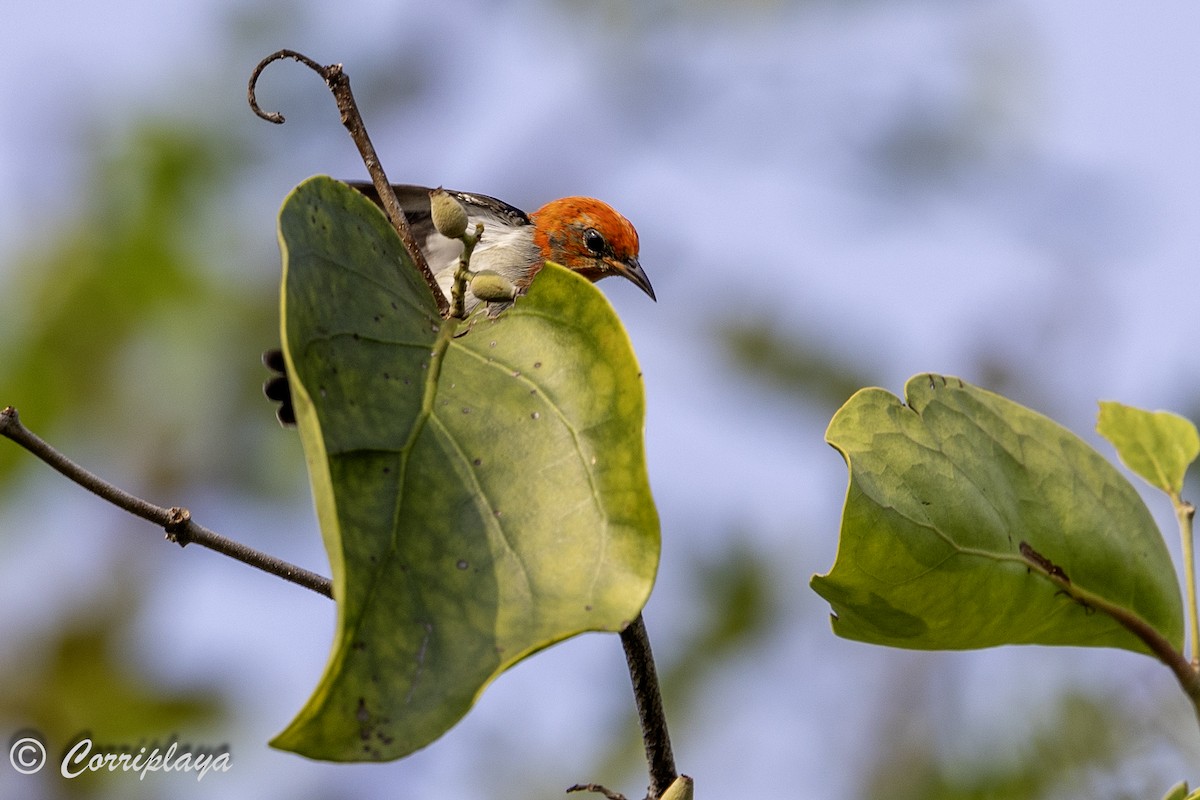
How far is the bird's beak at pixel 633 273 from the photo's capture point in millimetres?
5680

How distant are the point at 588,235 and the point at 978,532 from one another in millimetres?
3640

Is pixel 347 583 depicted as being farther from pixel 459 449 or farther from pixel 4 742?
pixel 4 742

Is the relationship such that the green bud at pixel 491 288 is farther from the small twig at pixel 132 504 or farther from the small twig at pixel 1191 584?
the small twig at pixel 1191 584

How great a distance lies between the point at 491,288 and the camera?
1.91 m

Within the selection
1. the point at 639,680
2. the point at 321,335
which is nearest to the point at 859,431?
the point at 639,680

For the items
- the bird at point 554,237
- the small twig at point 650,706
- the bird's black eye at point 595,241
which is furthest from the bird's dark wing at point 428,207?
the small twig at point 650,706

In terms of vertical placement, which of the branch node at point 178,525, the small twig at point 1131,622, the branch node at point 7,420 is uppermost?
the branch node at point 7,420

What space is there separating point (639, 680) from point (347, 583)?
2.13ft

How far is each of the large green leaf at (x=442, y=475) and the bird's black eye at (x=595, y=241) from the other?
375cm

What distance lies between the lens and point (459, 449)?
1673mm

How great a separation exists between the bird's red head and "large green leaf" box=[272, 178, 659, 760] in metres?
3.73

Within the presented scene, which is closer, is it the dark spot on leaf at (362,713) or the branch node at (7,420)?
the dark spot on leaf at (362,713)

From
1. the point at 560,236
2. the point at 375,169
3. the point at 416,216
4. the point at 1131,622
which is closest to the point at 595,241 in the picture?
the point at 560,236

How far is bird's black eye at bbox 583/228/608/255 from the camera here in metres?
5.64
